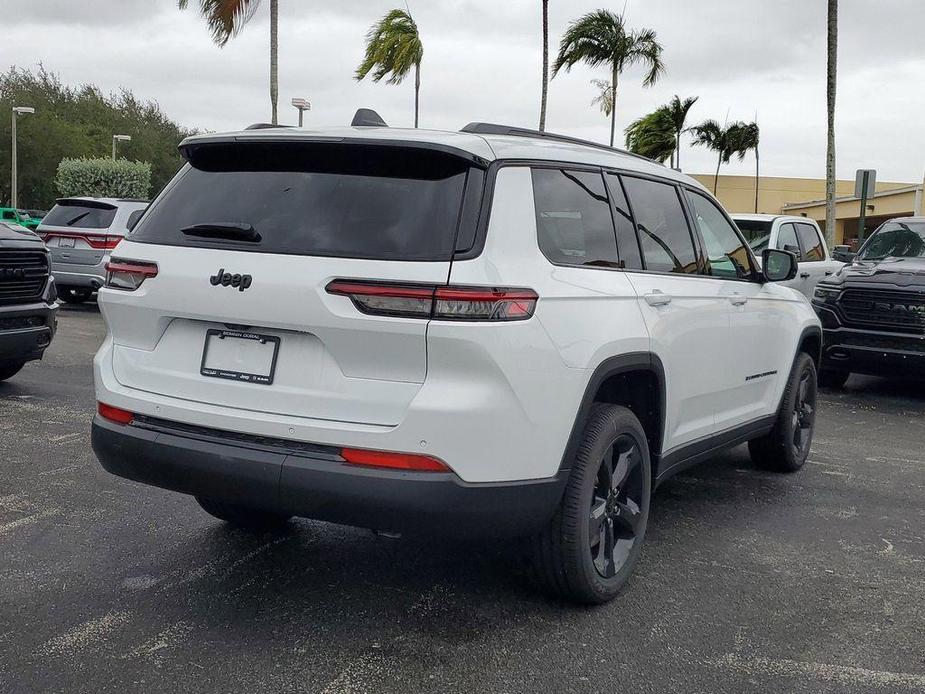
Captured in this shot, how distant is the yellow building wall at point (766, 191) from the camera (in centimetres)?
5391

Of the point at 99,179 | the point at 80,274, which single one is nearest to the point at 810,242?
the point at 80,274

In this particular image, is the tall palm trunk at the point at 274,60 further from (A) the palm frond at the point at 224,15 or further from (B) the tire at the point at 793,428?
(B) the tire at the point at 793,428

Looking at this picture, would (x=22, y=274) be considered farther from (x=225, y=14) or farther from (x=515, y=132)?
(x=225, y=14)

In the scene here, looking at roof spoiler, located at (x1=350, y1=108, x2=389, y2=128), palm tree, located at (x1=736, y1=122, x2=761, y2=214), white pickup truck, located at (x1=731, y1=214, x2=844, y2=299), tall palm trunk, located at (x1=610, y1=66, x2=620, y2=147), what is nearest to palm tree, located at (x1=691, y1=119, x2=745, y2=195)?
palm tree, located at (x1=736, y1=122, x2=761, y2=214)

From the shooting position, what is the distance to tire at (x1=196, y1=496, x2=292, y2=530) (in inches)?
178

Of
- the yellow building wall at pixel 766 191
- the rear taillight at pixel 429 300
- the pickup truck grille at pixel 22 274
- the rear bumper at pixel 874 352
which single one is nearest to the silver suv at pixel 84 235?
the pickup truck grille at pixel 22 274

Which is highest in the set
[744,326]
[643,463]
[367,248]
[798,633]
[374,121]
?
[374,121]

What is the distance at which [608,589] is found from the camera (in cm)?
386

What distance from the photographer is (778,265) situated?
5.45 meters

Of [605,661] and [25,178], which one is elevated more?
[25,178]

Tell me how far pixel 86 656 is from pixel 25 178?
54.5 meters

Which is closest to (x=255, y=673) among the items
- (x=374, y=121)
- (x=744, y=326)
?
(x=374, y=121)

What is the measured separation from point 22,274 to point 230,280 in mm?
4725

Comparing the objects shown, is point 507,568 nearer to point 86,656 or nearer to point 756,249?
point 86,656
